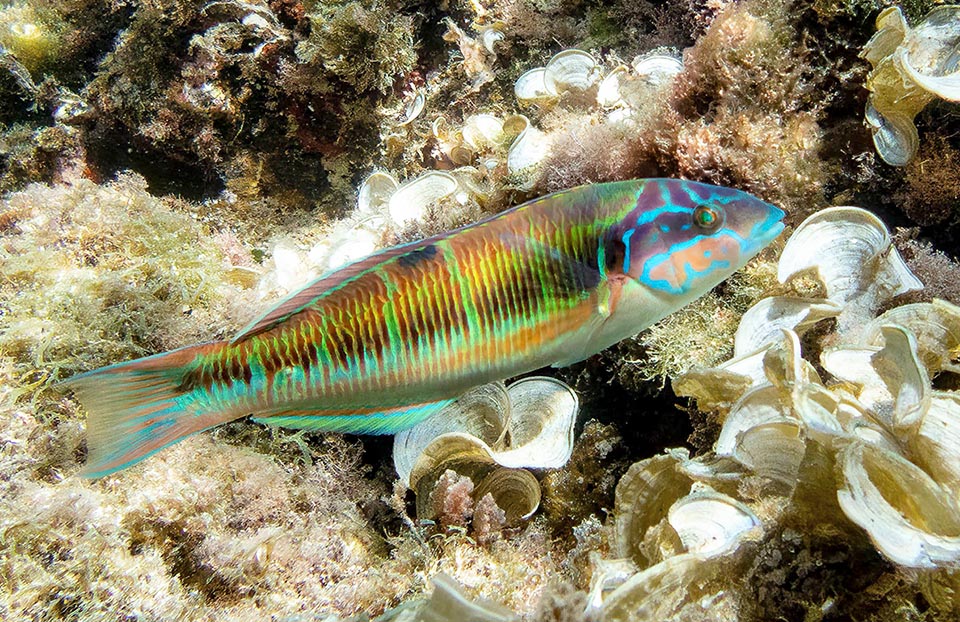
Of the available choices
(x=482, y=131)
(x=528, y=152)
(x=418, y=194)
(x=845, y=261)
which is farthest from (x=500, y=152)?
(x=845, y=261)

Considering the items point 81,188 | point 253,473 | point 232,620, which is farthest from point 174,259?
point 232,620

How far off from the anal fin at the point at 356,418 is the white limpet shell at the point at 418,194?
2.28m

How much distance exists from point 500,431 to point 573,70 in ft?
9.20

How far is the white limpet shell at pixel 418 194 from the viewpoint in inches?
159

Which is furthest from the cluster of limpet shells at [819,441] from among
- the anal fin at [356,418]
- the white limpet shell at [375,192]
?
the white limpet shell at [375,192]

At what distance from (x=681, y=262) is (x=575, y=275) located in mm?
439

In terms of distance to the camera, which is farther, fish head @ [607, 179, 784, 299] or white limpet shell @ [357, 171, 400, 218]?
white limpet shell @ [357, 171, 400, 218]

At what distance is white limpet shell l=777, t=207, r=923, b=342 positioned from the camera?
2.55 metres

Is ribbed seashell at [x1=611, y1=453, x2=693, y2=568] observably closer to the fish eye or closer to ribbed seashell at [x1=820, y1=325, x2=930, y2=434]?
ribbed seashell at [x1=820, y1=325, x2=930, y2=434]

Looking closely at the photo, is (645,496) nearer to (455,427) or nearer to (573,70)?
(455,427)

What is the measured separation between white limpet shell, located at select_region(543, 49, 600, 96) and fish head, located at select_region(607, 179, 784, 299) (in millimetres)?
2277

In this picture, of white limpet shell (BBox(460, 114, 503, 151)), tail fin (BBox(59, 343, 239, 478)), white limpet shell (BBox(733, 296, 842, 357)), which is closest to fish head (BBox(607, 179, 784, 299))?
white limpet shell (BBox(733, 296, 842, 357))

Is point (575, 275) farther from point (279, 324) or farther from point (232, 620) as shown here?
point (232, 620)

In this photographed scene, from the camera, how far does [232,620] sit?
240 centimetres
